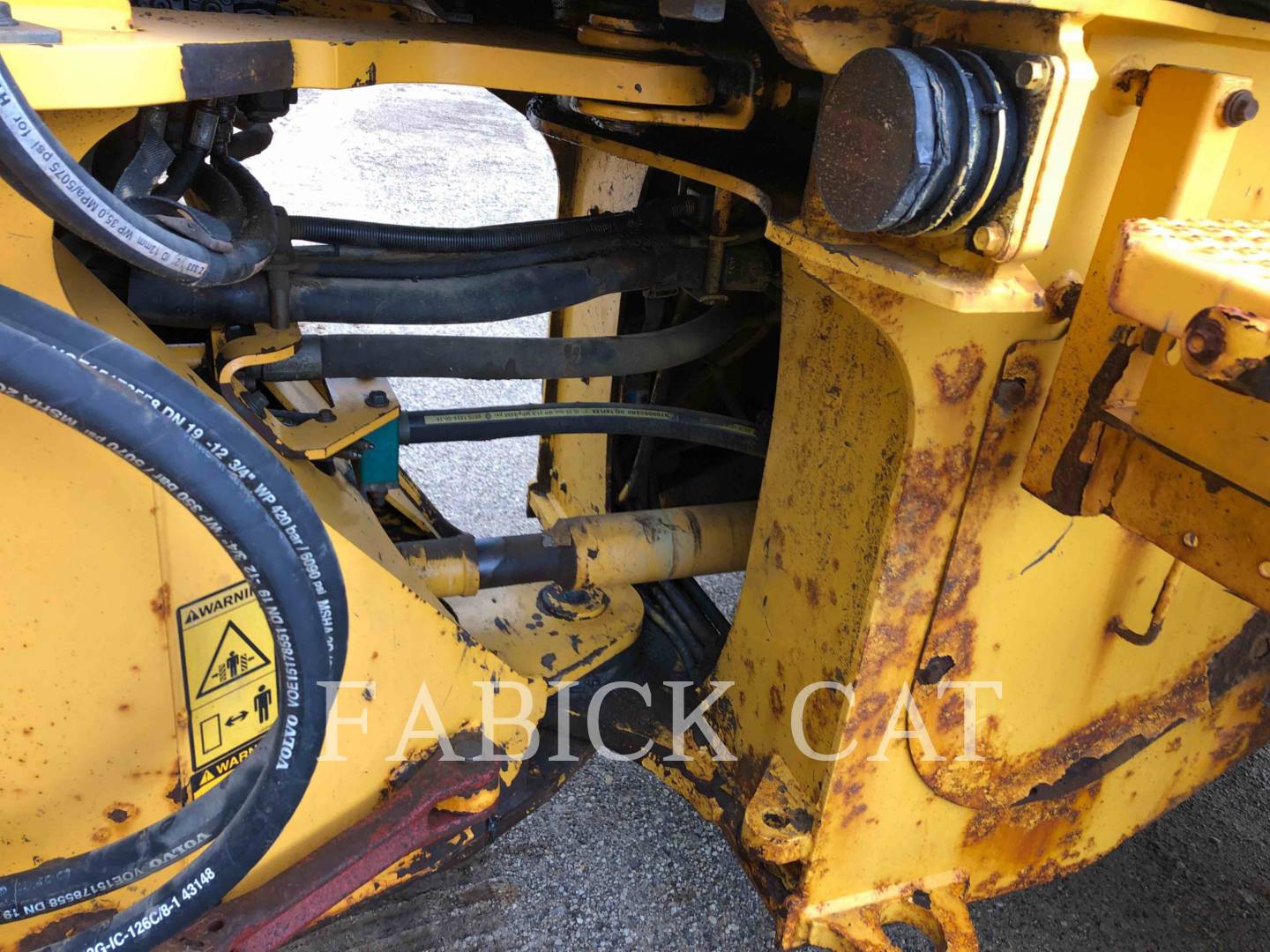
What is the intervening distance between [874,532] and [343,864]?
0.61 metres

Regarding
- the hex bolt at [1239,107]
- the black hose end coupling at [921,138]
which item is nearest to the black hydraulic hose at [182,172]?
the black hose end coupling at [921,138]

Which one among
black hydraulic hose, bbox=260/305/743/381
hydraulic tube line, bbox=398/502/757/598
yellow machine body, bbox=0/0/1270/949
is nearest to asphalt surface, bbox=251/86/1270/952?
yellow machine body, bbox=0/0/1270/949

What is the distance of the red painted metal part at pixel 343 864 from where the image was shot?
992 mm

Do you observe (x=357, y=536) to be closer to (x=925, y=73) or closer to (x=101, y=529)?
(x=101, y=529)

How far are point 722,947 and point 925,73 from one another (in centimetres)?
116

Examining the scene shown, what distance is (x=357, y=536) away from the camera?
39.4 inches

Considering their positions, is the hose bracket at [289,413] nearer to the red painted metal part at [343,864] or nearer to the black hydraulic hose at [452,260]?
the black hydraulic hose at [452,260]

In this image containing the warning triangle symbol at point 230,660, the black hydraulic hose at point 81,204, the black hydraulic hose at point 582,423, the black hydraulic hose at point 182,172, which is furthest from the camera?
the black hydraulic hose at point 582,423

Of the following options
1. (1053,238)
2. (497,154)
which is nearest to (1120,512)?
(1053,238)

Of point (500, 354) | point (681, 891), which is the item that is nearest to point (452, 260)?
point (500, 354)

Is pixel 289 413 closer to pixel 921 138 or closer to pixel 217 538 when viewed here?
pixel 217 538

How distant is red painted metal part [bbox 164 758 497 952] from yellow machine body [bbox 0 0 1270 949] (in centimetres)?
3

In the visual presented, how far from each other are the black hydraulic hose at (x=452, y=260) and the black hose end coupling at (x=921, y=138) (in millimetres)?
536

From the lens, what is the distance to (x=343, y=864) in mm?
1027
